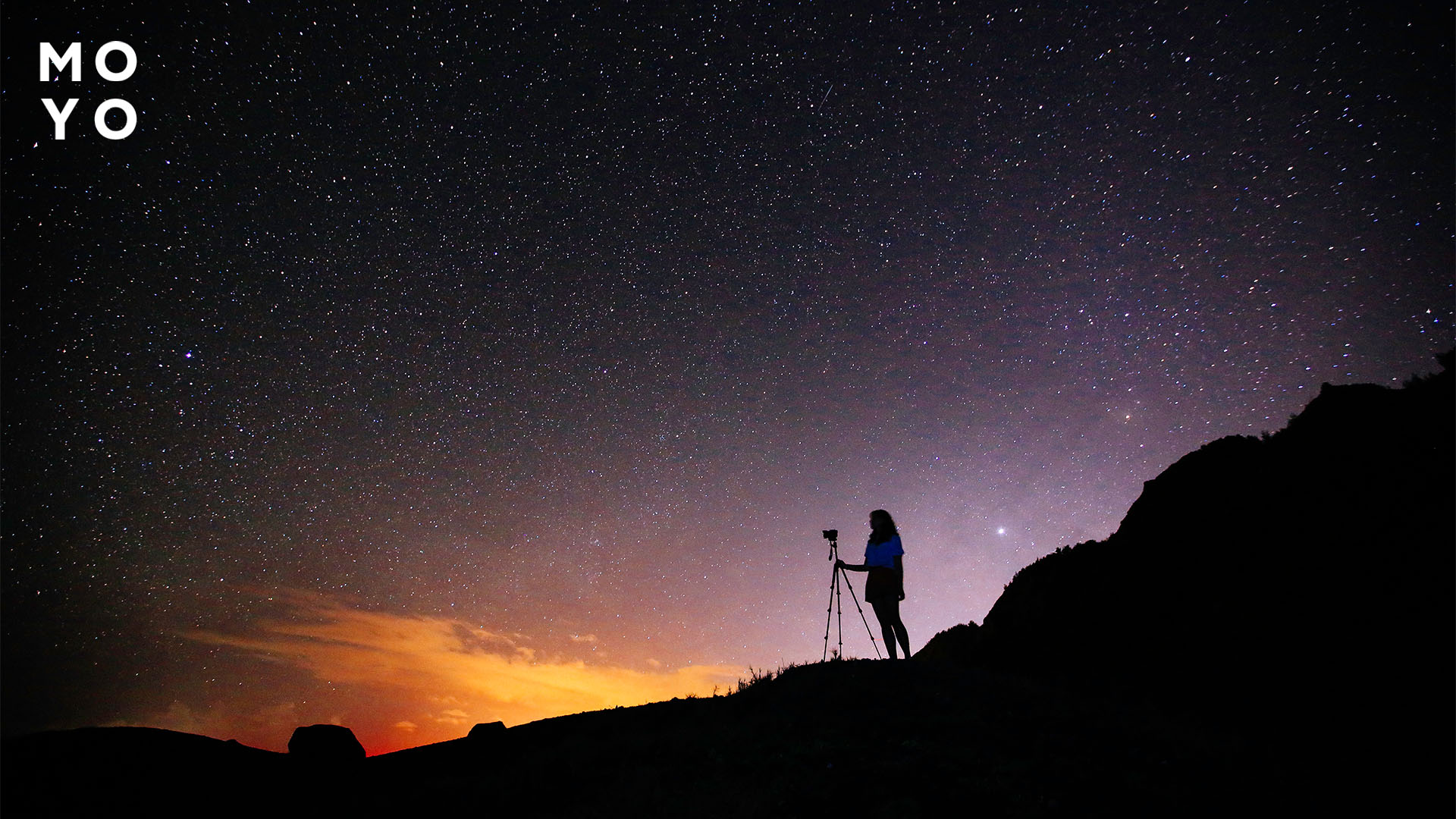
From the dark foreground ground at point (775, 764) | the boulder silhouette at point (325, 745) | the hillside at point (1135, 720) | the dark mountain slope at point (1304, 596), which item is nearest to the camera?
the dark foreground ground at point (775, 764)

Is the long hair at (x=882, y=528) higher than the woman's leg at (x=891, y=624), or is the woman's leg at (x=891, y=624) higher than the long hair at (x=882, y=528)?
the long hair at (x=882, y=528)

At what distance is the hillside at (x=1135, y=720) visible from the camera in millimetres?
4660

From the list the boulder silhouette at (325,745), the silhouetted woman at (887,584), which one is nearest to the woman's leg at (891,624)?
the silhouetted woman at (887,584)

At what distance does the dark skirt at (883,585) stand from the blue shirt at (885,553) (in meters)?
0.07

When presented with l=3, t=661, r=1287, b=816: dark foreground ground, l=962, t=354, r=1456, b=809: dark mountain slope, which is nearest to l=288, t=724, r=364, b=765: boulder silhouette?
l=3, t=661, r=1287, b=816: dark foreground ground

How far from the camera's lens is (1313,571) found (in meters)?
6.36

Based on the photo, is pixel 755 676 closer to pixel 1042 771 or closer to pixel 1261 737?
pixel 1042 771

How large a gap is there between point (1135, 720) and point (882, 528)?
359 centimetres

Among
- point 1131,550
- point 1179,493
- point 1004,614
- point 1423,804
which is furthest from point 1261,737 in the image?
point 1004,614

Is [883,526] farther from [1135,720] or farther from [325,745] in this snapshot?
[325,745]

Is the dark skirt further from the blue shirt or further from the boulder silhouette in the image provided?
the boulder silhouette

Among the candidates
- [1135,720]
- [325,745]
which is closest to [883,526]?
[1135,720]

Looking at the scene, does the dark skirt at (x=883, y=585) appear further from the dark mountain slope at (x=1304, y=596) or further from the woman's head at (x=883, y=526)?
the dark mountain slope at (x=1304, y=596)

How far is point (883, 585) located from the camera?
8.48 meters
